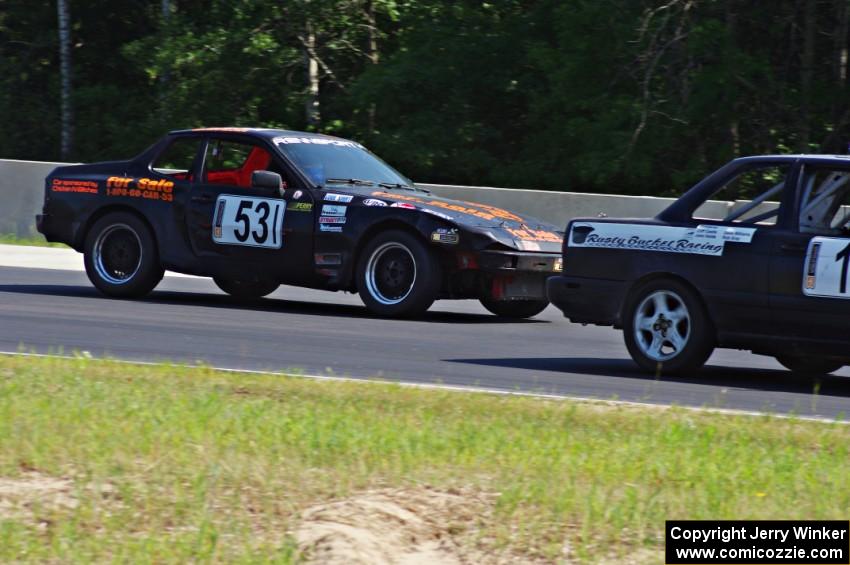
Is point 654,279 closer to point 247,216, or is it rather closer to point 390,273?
point 390,273

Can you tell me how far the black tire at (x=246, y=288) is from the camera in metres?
13.8

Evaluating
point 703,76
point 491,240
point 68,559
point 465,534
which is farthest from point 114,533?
point 703,76

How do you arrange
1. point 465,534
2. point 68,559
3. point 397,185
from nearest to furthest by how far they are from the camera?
point 68,559
point 465,534
point 397,185

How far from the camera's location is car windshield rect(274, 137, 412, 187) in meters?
12.9

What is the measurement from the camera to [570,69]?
73.1 feet

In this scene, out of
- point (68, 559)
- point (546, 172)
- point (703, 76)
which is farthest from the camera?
point (546, 172)

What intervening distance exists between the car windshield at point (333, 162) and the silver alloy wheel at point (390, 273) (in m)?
0.96

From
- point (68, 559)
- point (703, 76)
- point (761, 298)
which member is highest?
point (703, 76)

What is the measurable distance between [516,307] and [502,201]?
4896mm

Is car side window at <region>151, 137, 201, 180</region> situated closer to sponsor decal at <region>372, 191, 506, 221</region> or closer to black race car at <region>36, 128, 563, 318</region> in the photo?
black race car at <region>36, 128, 563, 318</region>

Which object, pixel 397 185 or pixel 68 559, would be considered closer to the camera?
pixel 68 559

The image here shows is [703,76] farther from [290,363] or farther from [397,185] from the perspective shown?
[290,363]

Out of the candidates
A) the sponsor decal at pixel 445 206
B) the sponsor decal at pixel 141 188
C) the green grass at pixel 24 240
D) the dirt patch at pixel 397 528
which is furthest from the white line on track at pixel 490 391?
the green grass at pixel 24 240

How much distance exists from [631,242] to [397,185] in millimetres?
4069
